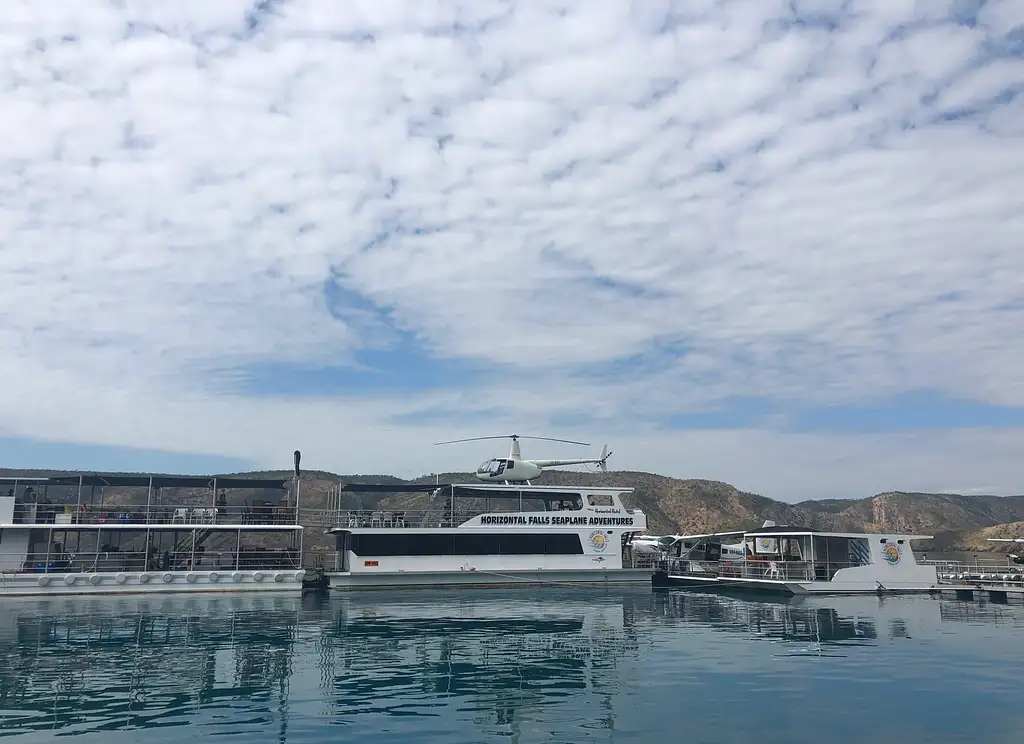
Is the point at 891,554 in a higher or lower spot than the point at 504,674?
higher

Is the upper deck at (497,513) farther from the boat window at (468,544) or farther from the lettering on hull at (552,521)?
the boat window at (468,544)

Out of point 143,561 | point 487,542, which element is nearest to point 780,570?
point 487,542

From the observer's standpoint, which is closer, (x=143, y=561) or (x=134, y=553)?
(x=134, y=553)

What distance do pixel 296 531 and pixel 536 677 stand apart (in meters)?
25.3

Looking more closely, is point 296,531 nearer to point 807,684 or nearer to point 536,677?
point 536,677

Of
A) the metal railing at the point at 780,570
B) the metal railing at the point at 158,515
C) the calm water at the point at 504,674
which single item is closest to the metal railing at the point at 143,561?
the metal railing at the point at 158,515

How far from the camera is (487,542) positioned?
132ft

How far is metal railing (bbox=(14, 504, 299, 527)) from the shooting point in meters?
36.7

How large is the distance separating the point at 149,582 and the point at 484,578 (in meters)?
15.7

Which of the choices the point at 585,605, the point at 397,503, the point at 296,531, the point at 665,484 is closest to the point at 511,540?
the point at 585,605

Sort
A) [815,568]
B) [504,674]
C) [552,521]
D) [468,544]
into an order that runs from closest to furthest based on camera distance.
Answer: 1. [504,674]
2. [468,544]
3. [815,568]
4. [552,521]

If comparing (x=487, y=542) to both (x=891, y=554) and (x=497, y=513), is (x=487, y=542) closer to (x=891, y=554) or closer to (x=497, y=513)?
(x=497, y=513)

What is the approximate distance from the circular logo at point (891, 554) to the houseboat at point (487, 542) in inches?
488

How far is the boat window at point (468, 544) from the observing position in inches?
1547
